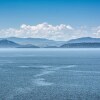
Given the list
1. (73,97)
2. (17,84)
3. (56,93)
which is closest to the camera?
(73,97)

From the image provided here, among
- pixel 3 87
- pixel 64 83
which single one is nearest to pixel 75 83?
pixel 64 83

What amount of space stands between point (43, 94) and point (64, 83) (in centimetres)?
1413

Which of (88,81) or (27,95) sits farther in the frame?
(88,81)

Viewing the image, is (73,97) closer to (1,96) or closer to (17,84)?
(1,96)

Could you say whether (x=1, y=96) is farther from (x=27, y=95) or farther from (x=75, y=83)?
(x=75, y=83)

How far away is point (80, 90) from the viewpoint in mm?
56688

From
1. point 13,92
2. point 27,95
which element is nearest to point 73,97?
point 27,95

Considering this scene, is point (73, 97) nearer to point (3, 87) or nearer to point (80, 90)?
point (80, 90)

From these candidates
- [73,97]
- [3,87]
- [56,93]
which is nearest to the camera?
[73,97]

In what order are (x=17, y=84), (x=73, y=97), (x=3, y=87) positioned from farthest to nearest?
(x=17, y=84) < (x=3, y=87) < (x=73, y=97)

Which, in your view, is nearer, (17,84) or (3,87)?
(3,87)

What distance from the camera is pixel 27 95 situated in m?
51.7

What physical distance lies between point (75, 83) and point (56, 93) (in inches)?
522

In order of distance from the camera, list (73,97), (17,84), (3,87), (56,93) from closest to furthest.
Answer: (73,97) → (56,93) → (3,87) → (17,84)
